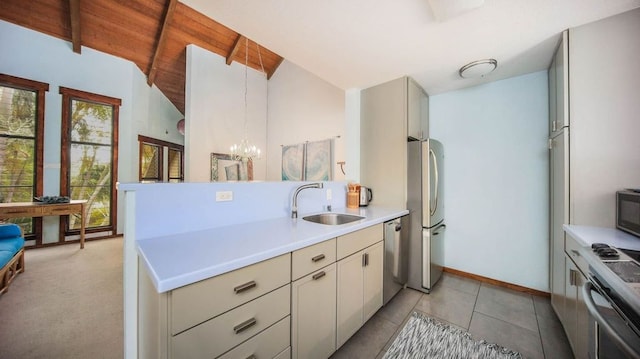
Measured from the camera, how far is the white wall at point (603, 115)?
1387 mm

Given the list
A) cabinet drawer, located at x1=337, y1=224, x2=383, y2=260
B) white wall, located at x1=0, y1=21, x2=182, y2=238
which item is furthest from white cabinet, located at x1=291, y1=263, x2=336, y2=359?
white wall, located at x1=0, y1=21, x2=182, y2=238

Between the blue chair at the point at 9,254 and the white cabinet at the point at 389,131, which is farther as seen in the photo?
the white cabinet at the point at 389,131

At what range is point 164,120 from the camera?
6.02 meters

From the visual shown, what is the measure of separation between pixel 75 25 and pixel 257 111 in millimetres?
3330

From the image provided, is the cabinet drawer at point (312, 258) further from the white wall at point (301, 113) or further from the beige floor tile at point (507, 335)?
the white wall at point (301, 113)

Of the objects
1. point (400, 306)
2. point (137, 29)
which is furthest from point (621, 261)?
point (137, 29)

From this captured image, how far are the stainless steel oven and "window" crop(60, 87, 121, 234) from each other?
21.7 feet

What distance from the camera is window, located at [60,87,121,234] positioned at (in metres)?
4.17

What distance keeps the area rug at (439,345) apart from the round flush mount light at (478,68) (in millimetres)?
2352

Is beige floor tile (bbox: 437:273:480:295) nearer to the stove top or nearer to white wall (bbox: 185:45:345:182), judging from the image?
the stove top

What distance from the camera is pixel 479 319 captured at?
1874 mm

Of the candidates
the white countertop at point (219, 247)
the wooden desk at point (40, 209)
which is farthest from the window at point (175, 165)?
the white countertop at point (219, 247)

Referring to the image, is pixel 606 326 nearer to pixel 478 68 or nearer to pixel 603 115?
pixel 603 115

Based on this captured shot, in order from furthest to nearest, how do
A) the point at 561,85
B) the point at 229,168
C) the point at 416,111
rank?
the point at 229,168 → the point at 416,111 → the point at 561,85
